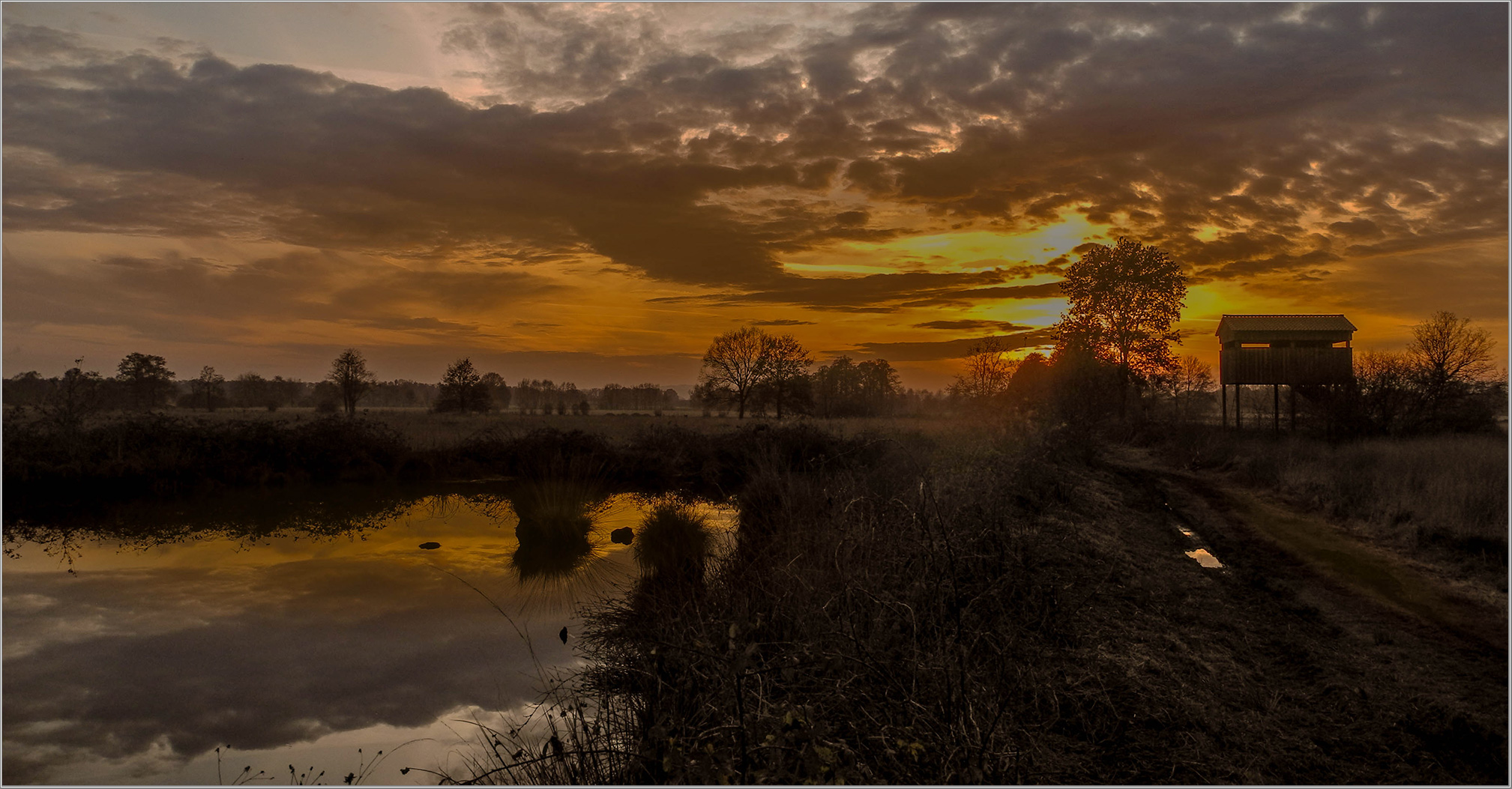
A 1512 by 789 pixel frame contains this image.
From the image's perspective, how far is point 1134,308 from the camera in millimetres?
32344

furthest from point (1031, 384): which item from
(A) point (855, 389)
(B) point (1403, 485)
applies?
(A) point (855, 389)

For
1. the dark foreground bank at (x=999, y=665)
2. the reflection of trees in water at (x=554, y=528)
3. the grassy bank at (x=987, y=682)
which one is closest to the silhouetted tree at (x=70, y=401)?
the reflection of trees in water at (x=554, y=528)

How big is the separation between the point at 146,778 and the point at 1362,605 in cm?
1093

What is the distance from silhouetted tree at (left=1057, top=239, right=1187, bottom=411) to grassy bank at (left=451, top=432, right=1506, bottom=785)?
25.3 meters

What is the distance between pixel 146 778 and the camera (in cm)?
612

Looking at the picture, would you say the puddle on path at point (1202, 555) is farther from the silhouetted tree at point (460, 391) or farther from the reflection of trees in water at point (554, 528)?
the silhouetted tree at point (460, 391)

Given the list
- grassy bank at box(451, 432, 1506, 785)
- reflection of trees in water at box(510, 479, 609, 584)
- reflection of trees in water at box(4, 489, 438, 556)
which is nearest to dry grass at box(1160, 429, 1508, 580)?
grassy bank at box(451, 432, 1506, 785)

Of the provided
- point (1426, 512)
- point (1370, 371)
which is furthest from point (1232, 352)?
point (1426, 512)

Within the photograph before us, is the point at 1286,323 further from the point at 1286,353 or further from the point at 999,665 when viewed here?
the point at 999,665

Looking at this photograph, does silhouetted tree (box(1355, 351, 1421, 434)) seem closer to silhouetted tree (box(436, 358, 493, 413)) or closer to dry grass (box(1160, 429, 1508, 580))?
dry grass (box(1160, 429, 1508, 580))

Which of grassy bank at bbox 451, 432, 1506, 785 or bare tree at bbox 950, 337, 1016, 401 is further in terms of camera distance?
bare tree at bbox 950, 337, 1016, 401

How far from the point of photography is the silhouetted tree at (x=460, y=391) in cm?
5384

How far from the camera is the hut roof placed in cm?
2686

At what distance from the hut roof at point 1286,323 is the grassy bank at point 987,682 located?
22308 mm
